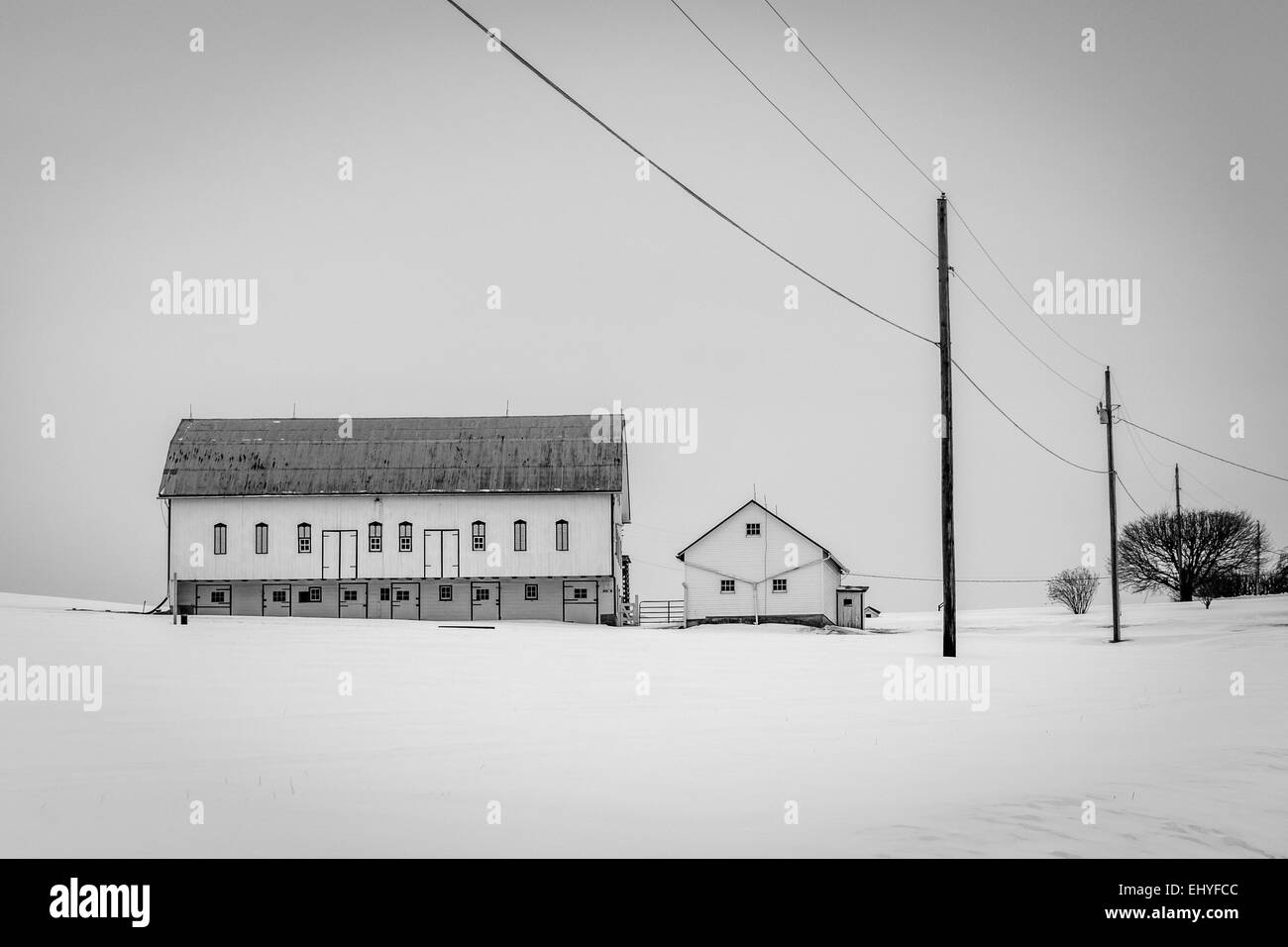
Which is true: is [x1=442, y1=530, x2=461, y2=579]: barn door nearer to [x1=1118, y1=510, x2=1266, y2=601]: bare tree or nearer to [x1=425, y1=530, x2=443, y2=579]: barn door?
[x1=425, y1=530, x2=443, y2=579]: barn door

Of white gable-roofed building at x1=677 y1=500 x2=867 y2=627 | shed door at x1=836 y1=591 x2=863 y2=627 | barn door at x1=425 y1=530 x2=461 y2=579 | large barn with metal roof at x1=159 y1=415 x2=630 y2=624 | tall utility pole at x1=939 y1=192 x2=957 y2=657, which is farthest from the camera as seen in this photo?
shed door at x1=836 y1=591 x2=863 y2=627

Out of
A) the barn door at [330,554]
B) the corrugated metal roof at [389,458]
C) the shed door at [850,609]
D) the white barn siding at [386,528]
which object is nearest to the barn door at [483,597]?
the white barn siding at [386,528]

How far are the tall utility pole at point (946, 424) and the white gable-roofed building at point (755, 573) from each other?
98.3 ft

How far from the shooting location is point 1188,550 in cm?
7031

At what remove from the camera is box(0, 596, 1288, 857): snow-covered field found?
1008cm

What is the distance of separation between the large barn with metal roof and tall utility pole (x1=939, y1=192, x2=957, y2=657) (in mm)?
29525

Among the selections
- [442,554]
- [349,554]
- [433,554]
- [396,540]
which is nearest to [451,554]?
[442,554]

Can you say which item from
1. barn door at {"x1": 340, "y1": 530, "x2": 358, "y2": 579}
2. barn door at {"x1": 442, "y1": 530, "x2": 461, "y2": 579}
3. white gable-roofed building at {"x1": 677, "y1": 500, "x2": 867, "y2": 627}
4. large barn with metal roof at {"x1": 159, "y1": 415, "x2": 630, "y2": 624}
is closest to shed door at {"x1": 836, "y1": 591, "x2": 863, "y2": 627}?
white gable-roofed building at {"x1": 677, "y1": 500, "x2": 867, "y2": 627}

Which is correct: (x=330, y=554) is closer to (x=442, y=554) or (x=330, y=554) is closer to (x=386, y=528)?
(x=386, y=528)

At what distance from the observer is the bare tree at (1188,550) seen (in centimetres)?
6981

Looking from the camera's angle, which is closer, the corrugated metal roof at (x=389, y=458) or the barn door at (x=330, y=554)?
the barn door at (x=330, y=554)

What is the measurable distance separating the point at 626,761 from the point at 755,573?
1762 inches

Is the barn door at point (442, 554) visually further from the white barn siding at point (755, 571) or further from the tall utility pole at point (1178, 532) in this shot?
the tall utility pole at point (1178, 532)

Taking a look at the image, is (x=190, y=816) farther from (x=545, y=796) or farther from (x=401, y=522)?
(x=401, y=522)
